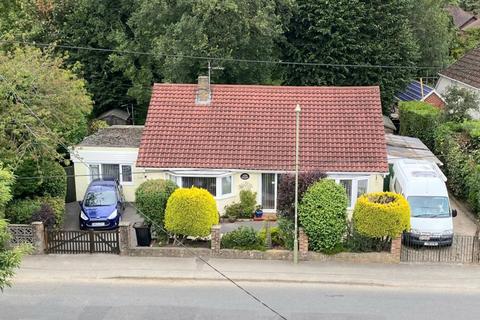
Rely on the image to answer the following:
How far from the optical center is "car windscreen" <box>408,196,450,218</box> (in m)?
20.9

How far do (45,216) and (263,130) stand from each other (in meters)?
9.14

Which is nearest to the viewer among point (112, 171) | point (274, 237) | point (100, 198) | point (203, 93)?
point (274, 237)

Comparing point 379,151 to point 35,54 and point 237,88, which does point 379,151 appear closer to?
point 237,88

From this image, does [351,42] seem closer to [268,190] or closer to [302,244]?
[268,190]

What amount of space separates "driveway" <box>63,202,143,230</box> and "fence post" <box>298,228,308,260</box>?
22.1 feet

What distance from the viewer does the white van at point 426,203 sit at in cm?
2022

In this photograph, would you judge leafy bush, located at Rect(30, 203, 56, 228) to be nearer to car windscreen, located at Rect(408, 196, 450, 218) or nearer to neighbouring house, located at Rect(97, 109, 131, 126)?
car windscreen, located at Rect(408, 196, 450, 218)

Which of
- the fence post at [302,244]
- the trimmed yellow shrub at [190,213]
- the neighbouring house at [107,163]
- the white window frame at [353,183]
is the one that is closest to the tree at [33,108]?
the neighbouring house at [107,163]

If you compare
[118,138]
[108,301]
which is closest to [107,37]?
[118,138]

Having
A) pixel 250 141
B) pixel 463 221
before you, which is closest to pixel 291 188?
pixel 250 141

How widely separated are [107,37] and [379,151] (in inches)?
720

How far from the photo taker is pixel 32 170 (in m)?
22.4

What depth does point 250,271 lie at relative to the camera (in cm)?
1861

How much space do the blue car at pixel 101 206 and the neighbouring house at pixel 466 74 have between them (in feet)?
65.7
